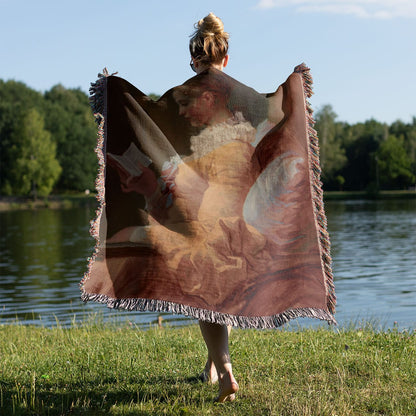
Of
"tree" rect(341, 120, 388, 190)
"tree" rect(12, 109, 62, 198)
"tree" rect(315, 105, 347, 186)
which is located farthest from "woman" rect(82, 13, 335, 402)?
"tree" rect(341, 120, 388, 190)

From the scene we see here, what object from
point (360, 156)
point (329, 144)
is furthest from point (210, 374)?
point (360, 156)

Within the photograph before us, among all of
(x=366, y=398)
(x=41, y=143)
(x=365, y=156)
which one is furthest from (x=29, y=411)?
(x=365, y=156)

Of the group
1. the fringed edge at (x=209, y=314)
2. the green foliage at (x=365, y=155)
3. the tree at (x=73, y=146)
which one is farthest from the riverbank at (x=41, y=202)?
the fringed edge at (x=209, y=314)

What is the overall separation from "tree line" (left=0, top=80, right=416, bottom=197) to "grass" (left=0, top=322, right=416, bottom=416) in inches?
2182

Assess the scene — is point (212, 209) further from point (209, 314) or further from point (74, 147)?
point (74, 147)

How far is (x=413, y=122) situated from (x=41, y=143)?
59375 mm

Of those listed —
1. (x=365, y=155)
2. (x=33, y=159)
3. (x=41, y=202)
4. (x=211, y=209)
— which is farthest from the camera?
(x=365, y=155)

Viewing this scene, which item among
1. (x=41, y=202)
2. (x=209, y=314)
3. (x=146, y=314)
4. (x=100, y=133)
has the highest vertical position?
(x=100, y=133)

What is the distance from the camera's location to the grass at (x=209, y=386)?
12.3 feet

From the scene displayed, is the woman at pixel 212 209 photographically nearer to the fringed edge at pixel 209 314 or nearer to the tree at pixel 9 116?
the fringed edge at pixel 209 314

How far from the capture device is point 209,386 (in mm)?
4156

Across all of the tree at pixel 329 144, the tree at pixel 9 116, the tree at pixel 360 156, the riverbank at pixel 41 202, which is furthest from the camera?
the tree at pixel 360 156

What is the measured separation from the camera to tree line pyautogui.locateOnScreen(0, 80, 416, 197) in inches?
2454

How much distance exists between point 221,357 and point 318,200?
3.86ft
